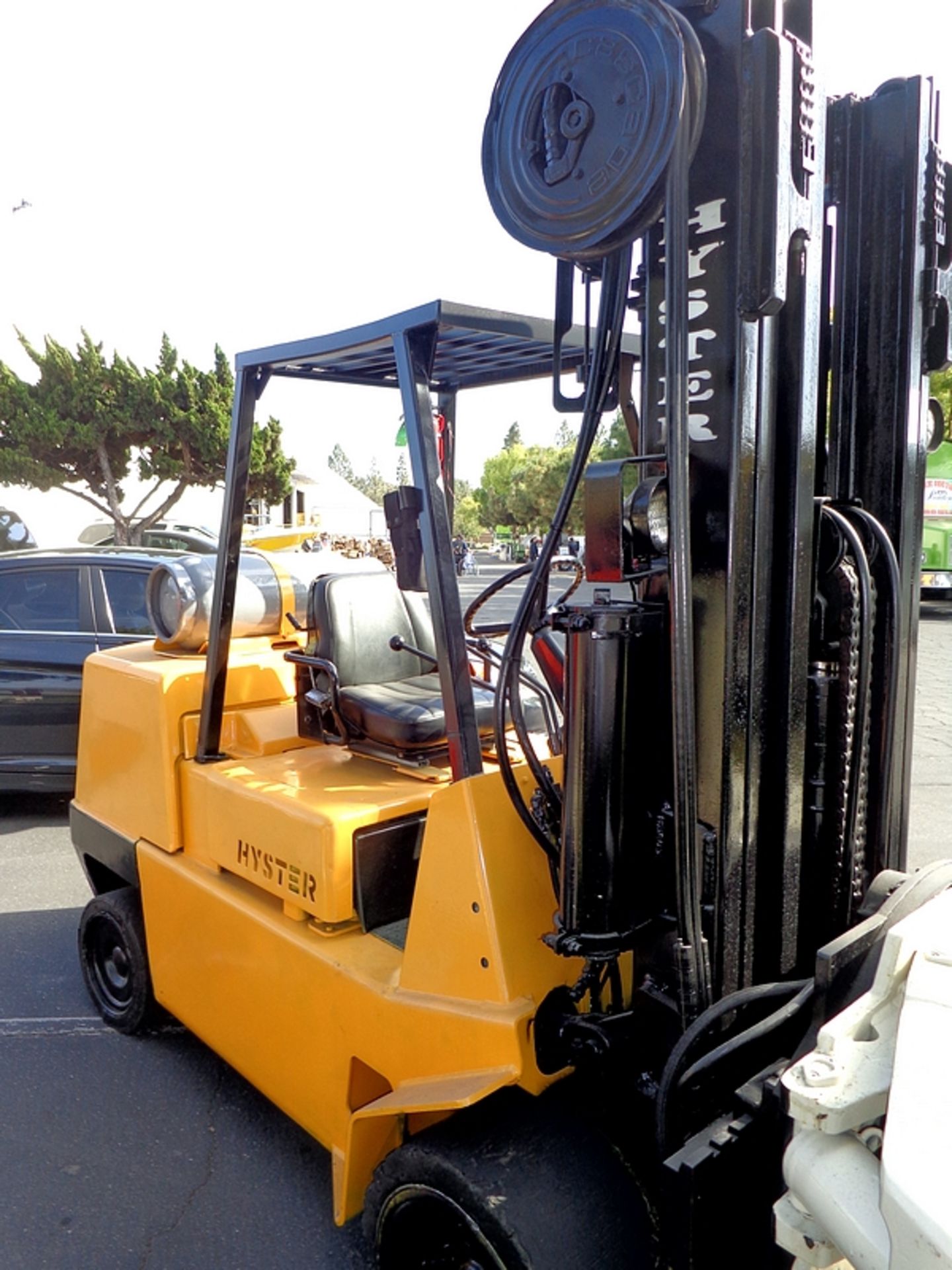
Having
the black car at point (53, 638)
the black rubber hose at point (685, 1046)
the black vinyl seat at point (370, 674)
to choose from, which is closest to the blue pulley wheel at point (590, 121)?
the black rubber hose at point (685, 1046)

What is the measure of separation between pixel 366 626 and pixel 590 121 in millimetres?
2197

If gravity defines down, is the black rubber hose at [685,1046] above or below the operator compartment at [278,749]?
below

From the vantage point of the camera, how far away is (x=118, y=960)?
12.3 feet

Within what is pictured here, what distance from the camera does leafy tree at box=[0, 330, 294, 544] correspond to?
24.4 metres

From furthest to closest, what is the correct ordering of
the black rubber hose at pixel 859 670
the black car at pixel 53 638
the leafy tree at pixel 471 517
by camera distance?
the leafy tree at pixel 471 517, the black car at pixel 53 638, the black rubber hose at pixel 859 670

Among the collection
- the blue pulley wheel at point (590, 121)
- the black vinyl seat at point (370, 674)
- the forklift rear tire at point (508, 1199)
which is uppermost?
the blue pulley wheel at point (590, 121)

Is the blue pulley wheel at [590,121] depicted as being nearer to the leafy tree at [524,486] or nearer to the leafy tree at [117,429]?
the leafy tree at [117,429]

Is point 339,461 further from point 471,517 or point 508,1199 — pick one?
point 508,1199

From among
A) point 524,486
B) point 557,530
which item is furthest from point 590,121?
point 524,486

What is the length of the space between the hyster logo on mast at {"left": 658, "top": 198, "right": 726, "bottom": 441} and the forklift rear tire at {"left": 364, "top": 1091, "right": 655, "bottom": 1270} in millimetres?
1451

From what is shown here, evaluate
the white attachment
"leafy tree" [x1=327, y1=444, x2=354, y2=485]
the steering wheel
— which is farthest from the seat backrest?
"leafy tree" [x1=327, y1=444, x2=354, y2=485]

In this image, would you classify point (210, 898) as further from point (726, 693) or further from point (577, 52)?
point (577, 52)

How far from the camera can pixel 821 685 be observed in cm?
197

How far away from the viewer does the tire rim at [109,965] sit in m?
3.69
